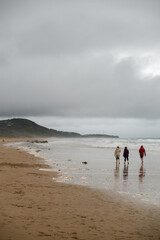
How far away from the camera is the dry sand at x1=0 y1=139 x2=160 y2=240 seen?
692 cm

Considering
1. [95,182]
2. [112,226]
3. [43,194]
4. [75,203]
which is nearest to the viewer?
[112,226]

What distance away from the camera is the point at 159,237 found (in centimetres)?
709

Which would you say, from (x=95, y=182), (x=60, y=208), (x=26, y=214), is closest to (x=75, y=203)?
(x=60, y=208)

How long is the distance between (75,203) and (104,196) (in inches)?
81.5

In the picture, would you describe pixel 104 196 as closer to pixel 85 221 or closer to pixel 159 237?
pixel 85 221

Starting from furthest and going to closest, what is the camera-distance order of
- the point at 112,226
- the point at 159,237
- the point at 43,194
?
the point at 43,194, the point at 112,226, the point at 159,237

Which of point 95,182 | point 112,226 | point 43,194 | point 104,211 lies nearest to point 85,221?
point 112,226

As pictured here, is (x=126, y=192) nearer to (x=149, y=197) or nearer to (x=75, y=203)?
(x=149, y=197)

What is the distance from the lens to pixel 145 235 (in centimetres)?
718

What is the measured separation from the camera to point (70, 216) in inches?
334

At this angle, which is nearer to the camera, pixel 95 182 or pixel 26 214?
pixel 26 214

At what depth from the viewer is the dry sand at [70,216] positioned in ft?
22.7

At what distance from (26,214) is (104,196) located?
4634 millimetres

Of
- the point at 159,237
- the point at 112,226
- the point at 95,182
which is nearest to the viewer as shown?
the point at 159,237
